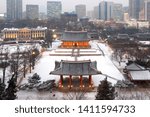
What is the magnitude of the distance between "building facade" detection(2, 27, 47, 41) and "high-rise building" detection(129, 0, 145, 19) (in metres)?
32.8

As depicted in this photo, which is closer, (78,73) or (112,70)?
(78,73)

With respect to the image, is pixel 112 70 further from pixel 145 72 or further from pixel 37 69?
pixel 37 69

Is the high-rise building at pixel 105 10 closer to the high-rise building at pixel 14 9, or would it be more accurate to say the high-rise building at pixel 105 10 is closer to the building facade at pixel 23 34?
the high-rise building at pixel 14 9

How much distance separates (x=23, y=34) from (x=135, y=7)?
35.6 meters

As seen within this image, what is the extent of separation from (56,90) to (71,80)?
0.47 metres

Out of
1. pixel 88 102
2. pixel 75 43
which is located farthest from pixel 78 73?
pixel 75 43

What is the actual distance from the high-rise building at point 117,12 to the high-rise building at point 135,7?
3830mm

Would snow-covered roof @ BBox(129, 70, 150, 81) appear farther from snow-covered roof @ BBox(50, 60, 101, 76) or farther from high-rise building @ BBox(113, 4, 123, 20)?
high-rise building @ BBox(113, 4, 123, 20)

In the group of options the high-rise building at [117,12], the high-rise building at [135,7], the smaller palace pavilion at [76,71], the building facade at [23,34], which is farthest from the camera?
the high-rise building at [117,12]

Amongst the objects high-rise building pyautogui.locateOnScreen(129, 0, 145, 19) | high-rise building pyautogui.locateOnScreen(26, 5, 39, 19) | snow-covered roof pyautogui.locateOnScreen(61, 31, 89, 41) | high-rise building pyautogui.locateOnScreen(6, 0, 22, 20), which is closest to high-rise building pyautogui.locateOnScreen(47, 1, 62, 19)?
high-rise building pyautogui.locateOnScreen(26, 5, 39, 19)

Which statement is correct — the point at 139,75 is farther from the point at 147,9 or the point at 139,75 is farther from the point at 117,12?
the point at 117,12

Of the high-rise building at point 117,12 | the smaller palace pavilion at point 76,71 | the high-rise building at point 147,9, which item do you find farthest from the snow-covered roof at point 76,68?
the high-rise building at point 117,12

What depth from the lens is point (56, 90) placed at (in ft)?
23.1

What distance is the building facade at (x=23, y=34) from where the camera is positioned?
22.6m
